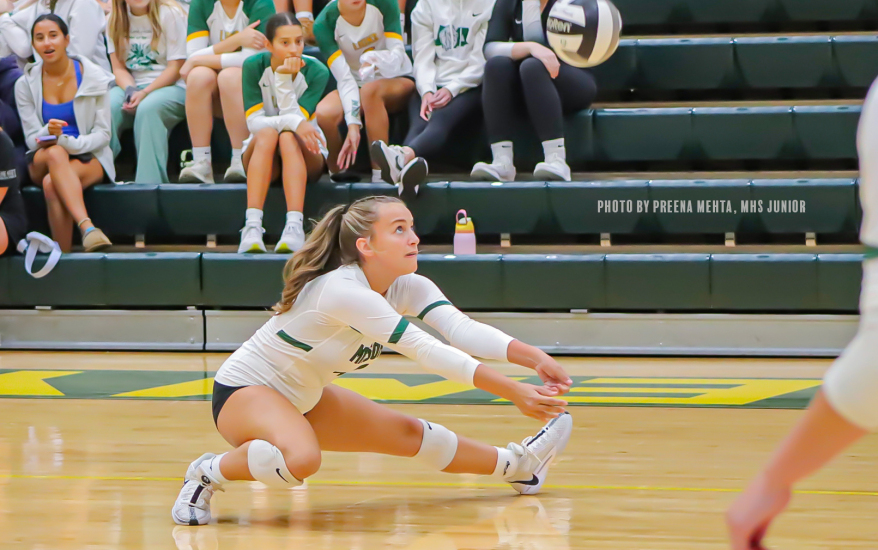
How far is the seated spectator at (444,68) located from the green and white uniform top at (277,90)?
507 millimetres

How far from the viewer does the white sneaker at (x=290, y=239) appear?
5.36 m

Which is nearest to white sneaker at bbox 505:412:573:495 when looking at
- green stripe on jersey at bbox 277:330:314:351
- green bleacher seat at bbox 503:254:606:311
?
green stripe on jersey at bbox 277:330:314:351

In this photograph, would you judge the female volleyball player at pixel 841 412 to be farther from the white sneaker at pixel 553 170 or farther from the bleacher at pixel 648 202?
the white sneaker at pixel 553 170

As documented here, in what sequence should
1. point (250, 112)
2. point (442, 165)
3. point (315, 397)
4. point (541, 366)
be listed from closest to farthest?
point (541, 366)
point (315, 397)
point (250, 112)
point (442, 165)

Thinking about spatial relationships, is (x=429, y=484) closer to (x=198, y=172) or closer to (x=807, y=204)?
(x=807, y=204)

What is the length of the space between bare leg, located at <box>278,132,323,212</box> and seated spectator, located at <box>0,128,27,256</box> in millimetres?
1447

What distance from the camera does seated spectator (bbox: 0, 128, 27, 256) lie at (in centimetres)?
551

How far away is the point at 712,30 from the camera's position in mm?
6602

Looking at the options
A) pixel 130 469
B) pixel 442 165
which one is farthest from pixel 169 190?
pixel 130 469

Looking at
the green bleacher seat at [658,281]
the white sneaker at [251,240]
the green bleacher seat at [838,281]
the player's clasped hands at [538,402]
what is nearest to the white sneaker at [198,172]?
the white sneaker at [251,240]

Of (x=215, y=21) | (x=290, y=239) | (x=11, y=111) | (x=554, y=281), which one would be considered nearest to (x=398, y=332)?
(x=554, y=281)

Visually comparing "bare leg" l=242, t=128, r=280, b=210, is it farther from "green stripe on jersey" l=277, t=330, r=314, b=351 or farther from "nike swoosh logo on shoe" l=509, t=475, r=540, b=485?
"nike swoosh logo on shoe" l=509, t=475, r=540, b=485

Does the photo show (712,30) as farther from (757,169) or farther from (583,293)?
(583,293)

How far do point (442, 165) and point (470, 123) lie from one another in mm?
357
